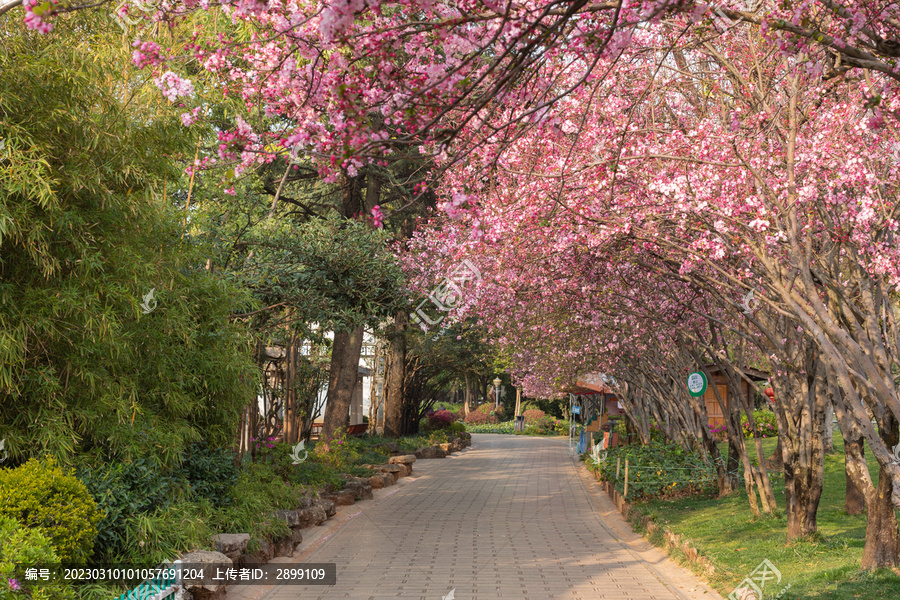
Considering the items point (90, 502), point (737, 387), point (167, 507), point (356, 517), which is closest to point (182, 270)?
point (167, 507)

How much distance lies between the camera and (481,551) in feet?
30.8

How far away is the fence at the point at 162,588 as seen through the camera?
5.56 metres

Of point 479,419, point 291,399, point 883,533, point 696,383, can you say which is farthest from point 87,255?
point 479,419

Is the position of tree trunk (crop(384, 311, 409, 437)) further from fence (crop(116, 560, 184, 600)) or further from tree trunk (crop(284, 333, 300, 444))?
fence (crop(116, 560, 184, 600))

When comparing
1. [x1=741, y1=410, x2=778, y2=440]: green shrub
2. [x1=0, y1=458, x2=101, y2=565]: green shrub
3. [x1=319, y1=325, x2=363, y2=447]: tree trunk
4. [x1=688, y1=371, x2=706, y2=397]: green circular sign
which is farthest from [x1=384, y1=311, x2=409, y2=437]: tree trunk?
[x1=0, y1=458, x2=101, y2=565]: green shrub

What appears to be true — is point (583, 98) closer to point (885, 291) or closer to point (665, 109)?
point (665, 109)

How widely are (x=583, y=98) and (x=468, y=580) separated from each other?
5144 millimetres

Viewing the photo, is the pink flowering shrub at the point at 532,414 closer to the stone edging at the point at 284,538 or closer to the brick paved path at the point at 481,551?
the stone edging at the point at 284,538

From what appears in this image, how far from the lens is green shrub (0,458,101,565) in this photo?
198 inches

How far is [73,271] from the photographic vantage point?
19.5 ft

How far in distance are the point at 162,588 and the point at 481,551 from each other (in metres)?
4.54

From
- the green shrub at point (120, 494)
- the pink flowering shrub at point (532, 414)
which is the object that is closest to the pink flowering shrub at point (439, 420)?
the pink flowering shrub at point (532, 414)

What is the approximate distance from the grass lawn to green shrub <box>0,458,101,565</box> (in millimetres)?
5548

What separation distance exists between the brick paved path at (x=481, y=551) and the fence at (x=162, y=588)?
1.34 meters
